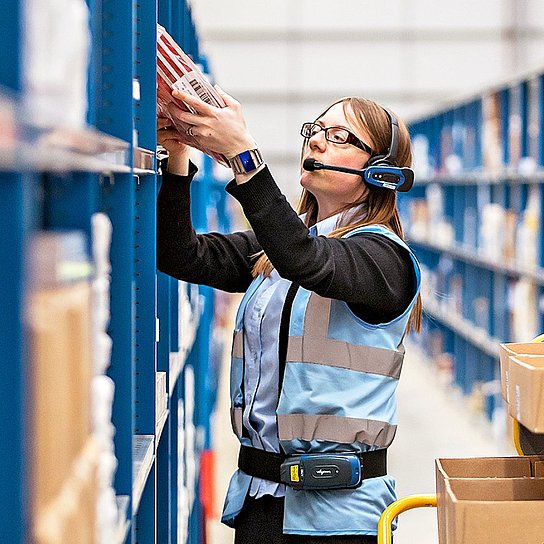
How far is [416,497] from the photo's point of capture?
206cm

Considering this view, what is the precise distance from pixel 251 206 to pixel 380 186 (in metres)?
0.45

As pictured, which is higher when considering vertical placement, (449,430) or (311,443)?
(311,443)

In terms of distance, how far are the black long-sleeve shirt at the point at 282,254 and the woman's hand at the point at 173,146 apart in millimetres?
22

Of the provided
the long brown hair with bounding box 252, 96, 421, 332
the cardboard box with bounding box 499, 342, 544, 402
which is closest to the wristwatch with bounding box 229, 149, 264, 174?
the long brown hair with bounding box 252, 96, 421, 332

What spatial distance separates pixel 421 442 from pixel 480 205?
189 cm

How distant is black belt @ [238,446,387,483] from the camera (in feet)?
7.67

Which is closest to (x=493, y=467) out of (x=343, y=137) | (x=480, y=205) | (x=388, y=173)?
(x=388, y=173)

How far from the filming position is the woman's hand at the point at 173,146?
2324mm

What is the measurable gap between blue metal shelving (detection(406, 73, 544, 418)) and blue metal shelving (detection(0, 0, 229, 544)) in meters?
3.02

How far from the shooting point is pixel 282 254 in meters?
2.01

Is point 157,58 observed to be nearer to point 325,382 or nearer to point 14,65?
point 325,382

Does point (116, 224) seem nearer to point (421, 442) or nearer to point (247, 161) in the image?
point (247, 161)

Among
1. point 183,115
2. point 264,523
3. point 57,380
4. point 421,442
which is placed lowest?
point 421,442

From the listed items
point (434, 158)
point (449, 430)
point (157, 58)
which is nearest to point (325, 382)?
point (157, 58)
